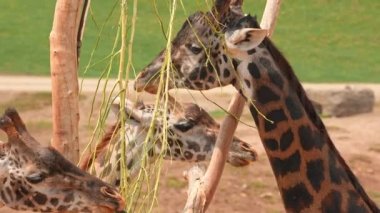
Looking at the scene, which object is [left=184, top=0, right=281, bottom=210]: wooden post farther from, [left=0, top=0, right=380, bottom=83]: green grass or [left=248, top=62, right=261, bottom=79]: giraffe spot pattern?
[left=0, top=0, right=380, bottom=83]: green grass

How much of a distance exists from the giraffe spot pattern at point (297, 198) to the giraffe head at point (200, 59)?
47 centimetres

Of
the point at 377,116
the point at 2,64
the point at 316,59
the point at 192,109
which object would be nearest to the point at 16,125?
the point at 192,109

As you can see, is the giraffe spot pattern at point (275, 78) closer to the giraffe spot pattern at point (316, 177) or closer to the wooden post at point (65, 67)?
the giraffe spot pattern at point (316, 177)

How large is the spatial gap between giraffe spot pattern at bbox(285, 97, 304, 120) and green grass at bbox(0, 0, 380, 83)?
453 inches

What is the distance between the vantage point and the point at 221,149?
15.3ft

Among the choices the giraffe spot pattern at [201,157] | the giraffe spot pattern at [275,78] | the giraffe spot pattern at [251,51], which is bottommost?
the giraffe spot pattern at [201,157]

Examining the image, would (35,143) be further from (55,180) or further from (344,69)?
(344,69)

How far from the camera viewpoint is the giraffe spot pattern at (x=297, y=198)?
4227 mm

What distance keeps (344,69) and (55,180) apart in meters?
14.2

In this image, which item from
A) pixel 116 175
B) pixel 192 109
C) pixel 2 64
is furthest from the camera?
pixel 2 64

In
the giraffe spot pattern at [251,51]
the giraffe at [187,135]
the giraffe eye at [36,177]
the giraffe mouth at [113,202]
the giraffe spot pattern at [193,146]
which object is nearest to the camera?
the giraffe mouth at [113,202]

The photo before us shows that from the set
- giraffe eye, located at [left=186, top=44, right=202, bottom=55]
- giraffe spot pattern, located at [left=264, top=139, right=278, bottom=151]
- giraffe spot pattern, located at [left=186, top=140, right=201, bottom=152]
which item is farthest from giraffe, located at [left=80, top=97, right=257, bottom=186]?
giraffe spot pattern, located at [left=264, top=139, right=278, bottom=151]

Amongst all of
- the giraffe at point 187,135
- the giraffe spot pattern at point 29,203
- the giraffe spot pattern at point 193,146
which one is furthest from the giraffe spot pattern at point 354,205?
the giraffe spot pattern at point 193,146

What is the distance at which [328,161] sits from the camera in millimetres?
4281
